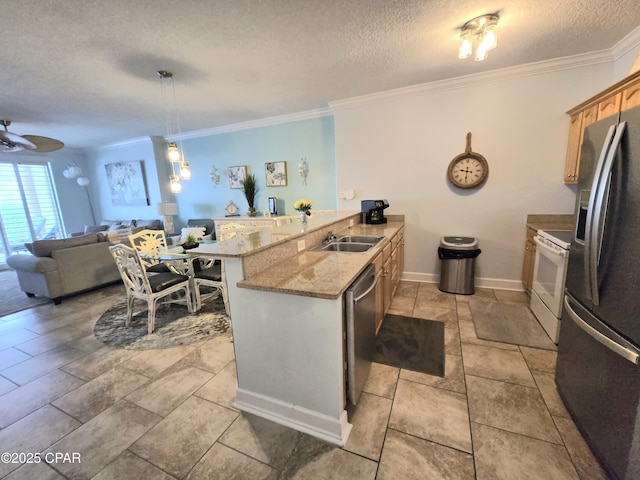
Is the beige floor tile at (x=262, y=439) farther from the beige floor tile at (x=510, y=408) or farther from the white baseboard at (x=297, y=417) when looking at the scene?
the beige floor tile at (x=510, y=408)

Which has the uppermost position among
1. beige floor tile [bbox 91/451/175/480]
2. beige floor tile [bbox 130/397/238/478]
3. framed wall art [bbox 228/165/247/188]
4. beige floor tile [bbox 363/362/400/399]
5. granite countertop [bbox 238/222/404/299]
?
framed wall art [bbox 228/165/247/188]

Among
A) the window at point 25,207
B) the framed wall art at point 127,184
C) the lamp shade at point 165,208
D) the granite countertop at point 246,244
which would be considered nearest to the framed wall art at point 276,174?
the lamp shade at point 165,208

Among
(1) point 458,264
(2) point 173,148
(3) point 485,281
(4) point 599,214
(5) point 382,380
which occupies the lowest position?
(5) point 382,380

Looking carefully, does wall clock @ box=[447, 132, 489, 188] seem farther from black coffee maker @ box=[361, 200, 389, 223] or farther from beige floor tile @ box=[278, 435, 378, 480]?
beige floor tile @ box=[278, 435, 378, 480]

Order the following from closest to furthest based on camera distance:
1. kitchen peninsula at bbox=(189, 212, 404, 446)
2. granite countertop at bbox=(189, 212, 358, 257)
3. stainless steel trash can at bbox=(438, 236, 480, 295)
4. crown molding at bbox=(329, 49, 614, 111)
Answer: kitchen peninsula at bbox=(189, 212, 404, 446), granite countertop at bbox=(189, 212, 358, 257), crown molding at bbox=(329, 49, 614, 111), stainless steel trash can at bbox=(438, 236, 480, 295)

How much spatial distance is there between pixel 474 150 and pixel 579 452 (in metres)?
3.01

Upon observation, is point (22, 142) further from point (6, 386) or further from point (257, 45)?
point (257, 45)

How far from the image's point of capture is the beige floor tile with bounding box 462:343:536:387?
188cm

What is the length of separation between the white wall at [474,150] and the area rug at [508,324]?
661 millimetres

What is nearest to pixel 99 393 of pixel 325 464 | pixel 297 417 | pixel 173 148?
pixel 297 417

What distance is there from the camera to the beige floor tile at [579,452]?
1236mm

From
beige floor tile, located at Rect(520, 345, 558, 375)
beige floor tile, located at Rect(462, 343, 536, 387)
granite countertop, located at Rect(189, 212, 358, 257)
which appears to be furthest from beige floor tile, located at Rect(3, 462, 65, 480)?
beige floor tile, located at Rect(520, 345, 558, 375)

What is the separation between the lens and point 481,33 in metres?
2.11

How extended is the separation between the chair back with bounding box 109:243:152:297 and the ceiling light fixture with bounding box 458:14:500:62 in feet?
11.5
